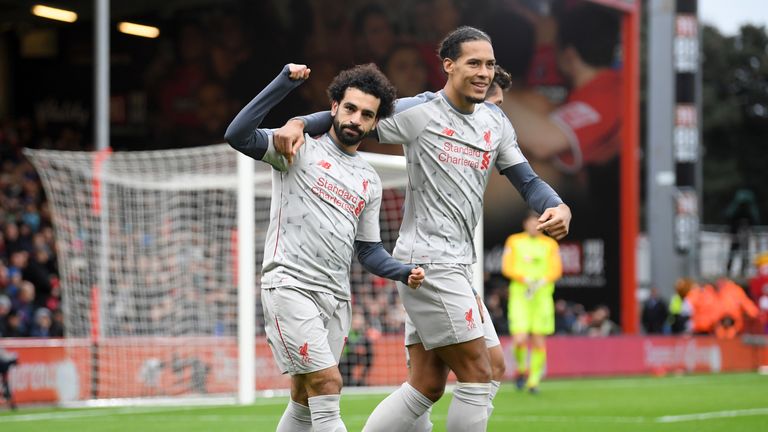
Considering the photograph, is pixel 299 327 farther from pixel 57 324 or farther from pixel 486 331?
pixel 57 324

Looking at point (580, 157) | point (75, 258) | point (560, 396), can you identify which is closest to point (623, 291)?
point (580, 157)

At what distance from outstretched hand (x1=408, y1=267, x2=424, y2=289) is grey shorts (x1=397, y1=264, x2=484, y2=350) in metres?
0.25

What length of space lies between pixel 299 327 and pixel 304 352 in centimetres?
12

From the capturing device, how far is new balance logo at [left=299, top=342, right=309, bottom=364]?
579 centimetres

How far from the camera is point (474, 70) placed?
20.2 feet

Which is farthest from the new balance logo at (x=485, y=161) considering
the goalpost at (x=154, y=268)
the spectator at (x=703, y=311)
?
the spectator at (x=703, y=311)

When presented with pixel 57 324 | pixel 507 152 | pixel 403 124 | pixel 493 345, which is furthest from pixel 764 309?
pixel 403 124

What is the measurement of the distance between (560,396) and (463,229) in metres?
8.08

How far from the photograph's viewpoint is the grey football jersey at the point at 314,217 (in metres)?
5.90

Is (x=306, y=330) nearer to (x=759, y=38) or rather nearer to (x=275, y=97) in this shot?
(x=275, y=97)

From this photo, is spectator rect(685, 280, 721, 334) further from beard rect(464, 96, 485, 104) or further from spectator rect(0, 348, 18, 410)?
beard rect(464, 96, 485, 104)

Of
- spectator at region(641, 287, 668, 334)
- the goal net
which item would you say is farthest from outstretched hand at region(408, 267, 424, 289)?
spectator at region(641, 287, 668, 334)

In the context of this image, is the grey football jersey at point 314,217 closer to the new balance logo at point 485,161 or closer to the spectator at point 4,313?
the new balance logo at point 485,161

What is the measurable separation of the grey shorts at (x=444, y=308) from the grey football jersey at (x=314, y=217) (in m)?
0.40
